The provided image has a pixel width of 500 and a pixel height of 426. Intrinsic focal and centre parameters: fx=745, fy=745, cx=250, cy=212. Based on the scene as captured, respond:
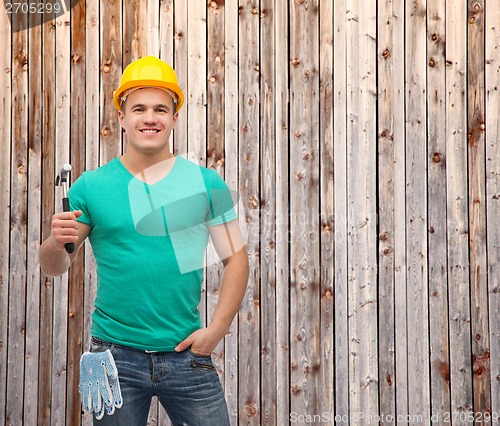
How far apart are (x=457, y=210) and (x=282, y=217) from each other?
105 cm

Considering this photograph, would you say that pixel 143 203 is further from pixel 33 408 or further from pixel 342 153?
pixel 33 408

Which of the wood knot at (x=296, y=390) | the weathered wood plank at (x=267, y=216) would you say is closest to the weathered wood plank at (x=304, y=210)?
the wood knot at (x=296, y=390)

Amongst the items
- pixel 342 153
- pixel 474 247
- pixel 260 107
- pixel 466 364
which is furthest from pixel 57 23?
pixel 466 364

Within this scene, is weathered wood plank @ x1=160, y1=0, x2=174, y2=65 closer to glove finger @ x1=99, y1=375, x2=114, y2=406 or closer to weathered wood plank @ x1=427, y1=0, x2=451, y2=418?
weathered wood plank @ x1=427, y1=0, x2=451, y2=418

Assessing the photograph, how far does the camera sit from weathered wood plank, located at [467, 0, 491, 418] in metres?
4.45

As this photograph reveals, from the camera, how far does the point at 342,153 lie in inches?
177

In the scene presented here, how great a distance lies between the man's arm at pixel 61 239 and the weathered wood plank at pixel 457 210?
246 centimetres

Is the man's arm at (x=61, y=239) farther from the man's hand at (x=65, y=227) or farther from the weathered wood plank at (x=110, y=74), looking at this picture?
the weathered wood plank at (x=110, y=74)

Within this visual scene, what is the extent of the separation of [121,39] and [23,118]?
0.77 metres

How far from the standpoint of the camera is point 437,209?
4.48 m

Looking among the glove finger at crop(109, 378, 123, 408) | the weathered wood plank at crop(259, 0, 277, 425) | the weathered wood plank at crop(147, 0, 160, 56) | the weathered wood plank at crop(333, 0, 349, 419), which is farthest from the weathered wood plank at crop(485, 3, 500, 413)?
the glove finger at crop(109, 378, 123, 408)

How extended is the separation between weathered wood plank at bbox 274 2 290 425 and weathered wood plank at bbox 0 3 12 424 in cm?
163

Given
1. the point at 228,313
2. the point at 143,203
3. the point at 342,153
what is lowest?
the point at 228,313

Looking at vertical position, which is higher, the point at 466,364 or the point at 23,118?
the point at 23,118
